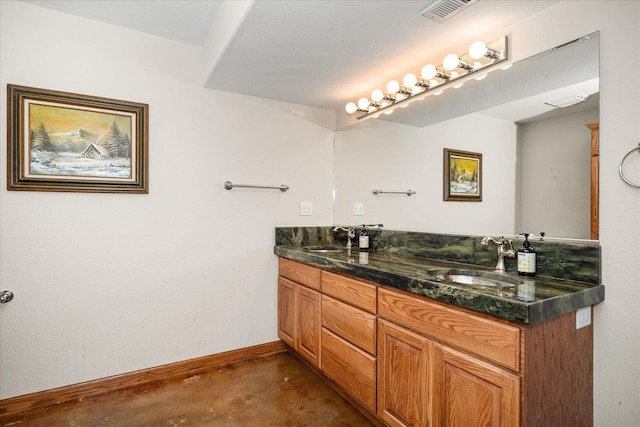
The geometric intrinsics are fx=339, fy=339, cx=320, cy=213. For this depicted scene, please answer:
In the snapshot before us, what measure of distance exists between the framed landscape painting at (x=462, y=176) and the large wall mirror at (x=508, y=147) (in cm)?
4

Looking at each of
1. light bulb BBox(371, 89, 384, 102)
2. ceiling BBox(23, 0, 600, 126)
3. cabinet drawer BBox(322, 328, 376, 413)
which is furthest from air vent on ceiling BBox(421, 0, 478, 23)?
cabinet drawer BBox(322, 328, 376, 413)

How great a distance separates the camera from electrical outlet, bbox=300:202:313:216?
9.39ft

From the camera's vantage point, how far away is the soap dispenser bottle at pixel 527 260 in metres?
1.51

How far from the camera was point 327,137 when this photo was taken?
118 inches

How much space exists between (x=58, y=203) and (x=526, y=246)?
8.36ft

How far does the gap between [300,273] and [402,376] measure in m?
1.06

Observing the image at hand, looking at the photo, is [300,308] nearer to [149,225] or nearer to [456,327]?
[149,225]

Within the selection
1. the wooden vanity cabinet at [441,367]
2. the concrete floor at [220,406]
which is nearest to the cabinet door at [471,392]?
the wooden vanity cabinet at [441,367]

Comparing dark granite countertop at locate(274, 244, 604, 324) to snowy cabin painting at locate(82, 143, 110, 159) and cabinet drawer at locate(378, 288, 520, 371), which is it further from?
snowy cabin painting at locate(82, 143, 110, 159)

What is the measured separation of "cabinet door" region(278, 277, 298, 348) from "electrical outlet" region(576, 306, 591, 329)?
1.66 metres

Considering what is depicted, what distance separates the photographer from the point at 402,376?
1521 millimetres

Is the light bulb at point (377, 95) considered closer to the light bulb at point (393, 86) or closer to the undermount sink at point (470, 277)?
the light bulb at point (393, 86)

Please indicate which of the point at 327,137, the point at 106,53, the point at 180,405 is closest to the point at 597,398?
the point at 180,405

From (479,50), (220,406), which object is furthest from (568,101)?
(220,406)
